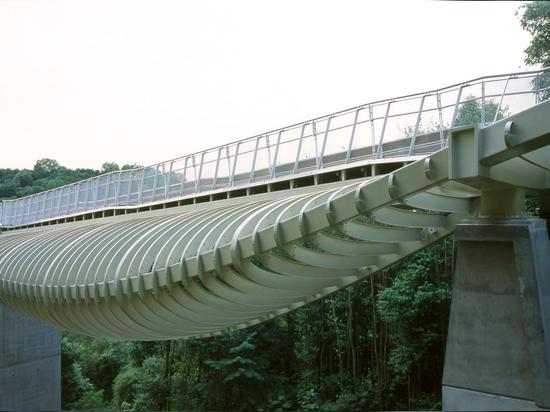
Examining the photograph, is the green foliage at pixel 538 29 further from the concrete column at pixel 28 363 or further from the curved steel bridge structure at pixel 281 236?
the concrete column at pixel 28 363

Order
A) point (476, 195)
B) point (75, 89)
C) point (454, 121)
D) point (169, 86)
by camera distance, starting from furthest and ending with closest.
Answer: point (169, 86) < point (75, 89) < point (454, 121) < point (476, 195)

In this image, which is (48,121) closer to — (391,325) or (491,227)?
(391,325)

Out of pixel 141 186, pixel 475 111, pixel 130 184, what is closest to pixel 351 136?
pixel 475 111

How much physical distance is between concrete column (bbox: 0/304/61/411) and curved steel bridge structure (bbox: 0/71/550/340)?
843 centimetres

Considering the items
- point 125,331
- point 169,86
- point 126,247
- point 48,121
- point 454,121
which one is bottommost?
point 125,331

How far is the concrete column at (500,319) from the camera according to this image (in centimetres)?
660

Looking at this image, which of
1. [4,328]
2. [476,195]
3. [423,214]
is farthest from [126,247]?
[4,328]

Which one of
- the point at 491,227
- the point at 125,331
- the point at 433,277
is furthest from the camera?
the point at 433,277

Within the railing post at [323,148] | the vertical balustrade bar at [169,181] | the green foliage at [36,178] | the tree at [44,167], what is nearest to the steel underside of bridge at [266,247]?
the railing post at [323,148]

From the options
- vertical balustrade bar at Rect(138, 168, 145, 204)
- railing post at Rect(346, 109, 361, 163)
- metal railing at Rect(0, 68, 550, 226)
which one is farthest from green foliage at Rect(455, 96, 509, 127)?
vertical balustrade bar at Rect(138, 168, 145, 204)

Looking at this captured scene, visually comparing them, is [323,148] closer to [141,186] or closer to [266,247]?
[266,247]

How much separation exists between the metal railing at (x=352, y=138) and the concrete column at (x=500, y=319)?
2026 mm

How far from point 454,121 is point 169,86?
33.4 m

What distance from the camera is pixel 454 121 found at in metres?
8.74
